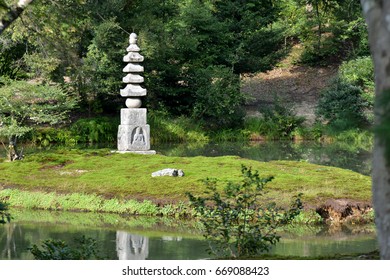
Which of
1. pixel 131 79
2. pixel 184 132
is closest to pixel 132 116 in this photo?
pixel 131 79

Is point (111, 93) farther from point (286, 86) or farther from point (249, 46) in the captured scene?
point (286, 86)

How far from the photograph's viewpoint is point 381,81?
459cm

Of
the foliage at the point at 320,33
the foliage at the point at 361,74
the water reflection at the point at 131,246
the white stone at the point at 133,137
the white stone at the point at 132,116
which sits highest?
the foliage at the point at 320,33

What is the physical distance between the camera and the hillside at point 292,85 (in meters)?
36.7

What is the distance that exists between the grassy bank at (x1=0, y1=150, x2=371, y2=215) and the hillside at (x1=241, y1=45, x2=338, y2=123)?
17.5 m

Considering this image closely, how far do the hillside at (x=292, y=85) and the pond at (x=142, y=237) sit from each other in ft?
71.4

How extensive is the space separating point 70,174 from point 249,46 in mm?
18750

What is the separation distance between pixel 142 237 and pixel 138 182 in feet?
11.7

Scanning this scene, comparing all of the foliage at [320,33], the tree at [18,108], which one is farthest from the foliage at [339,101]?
the tree at [18,108]

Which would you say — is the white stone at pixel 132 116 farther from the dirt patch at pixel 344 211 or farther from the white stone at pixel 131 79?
the dirt patch at pixel 344 211

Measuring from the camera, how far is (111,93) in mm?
31203

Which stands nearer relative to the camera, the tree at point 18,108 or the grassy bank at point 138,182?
the grassy bank at point 138,182

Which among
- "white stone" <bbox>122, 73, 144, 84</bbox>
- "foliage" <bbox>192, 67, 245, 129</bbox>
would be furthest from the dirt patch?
"foliage" <bbox>192, 67, 245, 129</bbox>

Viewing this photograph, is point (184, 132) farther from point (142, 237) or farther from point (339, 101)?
point (142, 237)
